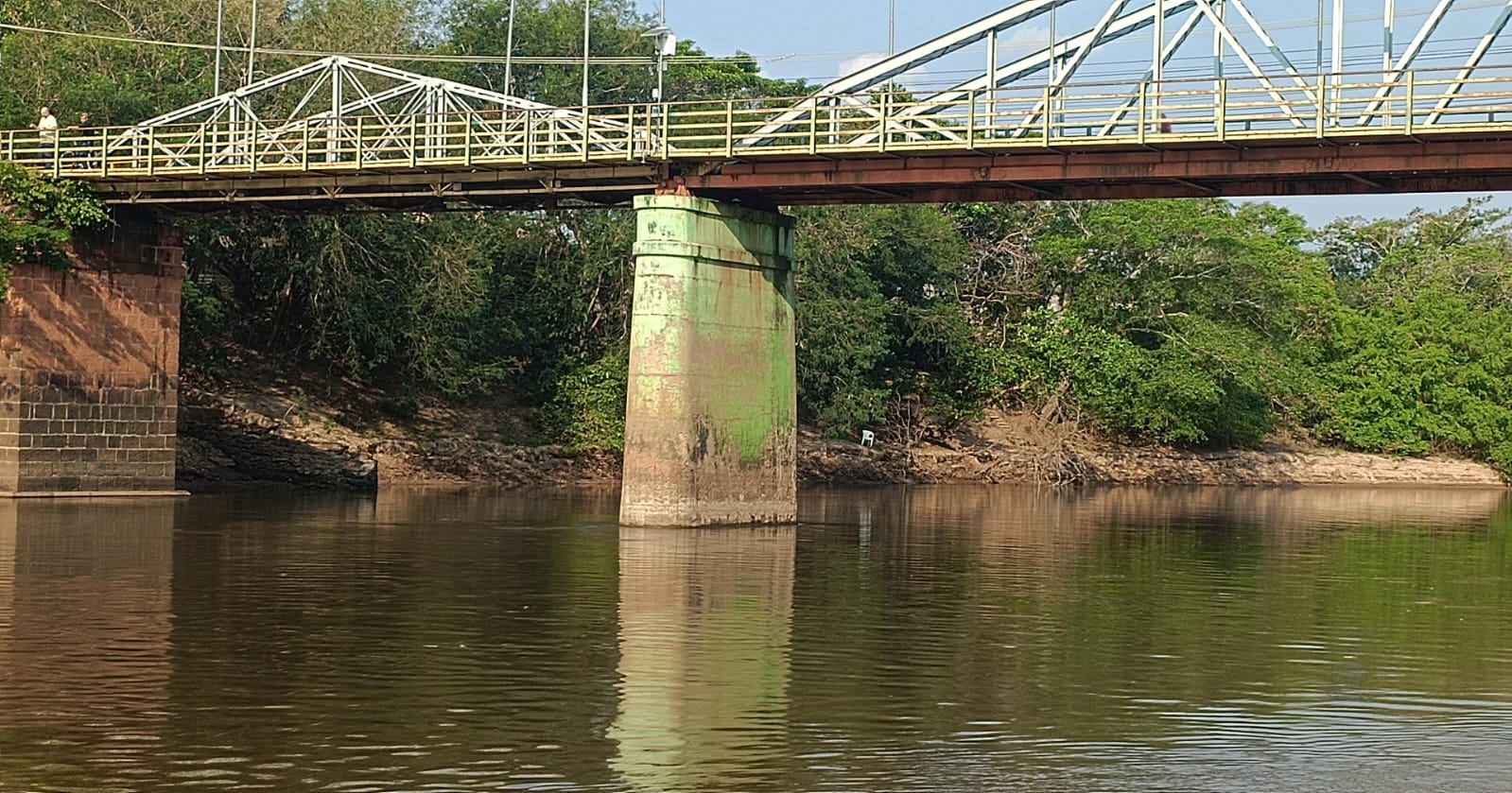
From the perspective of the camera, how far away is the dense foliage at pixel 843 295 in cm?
6444

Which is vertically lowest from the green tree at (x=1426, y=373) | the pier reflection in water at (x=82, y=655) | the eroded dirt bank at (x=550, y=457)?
the pier reflection in water at (x=82, y=655)

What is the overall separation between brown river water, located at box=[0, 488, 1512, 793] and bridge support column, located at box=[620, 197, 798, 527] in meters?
1.39

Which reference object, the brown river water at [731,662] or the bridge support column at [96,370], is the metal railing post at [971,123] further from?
the bridge support column at [96,370]

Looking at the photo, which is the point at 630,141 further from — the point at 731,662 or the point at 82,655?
the point at 82,655

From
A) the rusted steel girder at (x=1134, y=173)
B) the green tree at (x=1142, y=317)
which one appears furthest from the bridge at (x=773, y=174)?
the green tree at (x=1142, y=317)

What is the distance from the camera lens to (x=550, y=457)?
6612 centimetres

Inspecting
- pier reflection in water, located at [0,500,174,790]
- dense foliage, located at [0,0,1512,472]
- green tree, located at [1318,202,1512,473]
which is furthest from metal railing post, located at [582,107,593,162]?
green tree, located at [1318,202,1512,473]

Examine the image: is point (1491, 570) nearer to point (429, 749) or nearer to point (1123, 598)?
point (1123, 598)

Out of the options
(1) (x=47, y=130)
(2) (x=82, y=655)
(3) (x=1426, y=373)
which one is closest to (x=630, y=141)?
(1) (x=47, y=130)

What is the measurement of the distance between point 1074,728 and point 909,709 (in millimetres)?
1657

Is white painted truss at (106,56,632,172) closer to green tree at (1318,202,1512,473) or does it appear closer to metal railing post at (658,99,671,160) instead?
metal railing post at (658,99,671,160)

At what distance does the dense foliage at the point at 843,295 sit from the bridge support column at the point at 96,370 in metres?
1.44

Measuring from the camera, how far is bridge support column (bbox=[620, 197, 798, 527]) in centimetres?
4291

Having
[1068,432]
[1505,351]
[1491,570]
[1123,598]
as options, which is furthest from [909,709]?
[1505,351]
